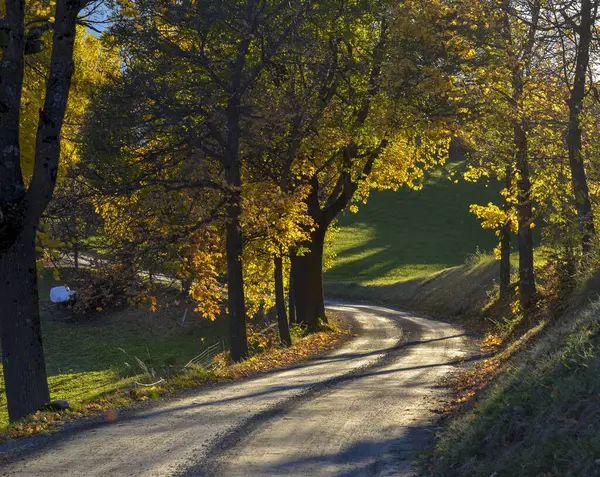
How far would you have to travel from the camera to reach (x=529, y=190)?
2333cm

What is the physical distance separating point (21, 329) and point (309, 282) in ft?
62.1

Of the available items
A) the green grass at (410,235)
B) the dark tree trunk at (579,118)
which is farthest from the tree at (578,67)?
the green grass at (410,235)

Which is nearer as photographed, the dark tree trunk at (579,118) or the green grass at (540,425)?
the green grass at (540,425)

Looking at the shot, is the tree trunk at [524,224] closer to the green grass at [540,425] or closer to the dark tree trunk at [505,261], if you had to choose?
the dark tree trunk at [505,261]

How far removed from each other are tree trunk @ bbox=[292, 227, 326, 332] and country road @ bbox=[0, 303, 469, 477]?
13.1 metres

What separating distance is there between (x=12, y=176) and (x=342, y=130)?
1479cm

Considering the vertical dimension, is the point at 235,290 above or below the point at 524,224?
below

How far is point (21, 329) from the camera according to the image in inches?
503

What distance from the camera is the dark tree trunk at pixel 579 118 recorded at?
18.3 meters

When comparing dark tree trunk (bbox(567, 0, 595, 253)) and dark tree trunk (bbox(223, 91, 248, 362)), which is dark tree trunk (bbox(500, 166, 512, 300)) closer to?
dark tree trunk (bbox(567, 0, 595, 253))

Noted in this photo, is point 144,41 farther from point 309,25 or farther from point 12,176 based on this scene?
point 12,176

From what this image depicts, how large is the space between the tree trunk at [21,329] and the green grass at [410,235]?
150ft

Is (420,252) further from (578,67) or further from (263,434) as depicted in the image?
(263,434)

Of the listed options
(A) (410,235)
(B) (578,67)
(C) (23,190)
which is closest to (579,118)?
(B) (578,67)
